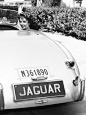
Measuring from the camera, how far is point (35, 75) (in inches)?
135

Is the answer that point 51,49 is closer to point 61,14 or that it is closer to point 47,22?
point 61,14

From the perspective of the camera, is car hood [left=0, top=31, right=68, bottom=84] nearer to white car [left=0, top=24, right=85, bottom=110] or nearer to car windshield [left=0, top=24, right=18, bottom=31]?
white car [left=0, top=24, right=85, bottom=110]

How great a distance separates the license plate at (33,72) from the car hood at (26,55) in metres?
0.03

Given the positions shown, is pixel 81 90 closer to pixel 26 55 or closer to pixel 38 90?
pixel 38 90

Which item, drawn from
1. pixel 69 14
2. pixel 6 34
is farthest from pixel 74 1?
pixel 6 34

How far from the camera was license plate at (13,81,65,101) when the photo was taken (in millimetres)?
3225

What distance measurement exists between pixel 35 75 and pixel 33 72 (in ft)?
0.15

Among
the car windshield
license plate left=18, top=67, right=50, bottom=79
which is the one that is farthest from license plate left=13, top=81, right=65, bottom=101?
the car windshield

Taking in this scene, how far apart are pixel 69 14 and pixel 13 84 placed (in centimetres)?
987

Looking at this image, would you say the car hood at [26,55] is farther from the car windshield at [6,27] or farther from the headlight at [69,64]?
the car windshield at [6,27]

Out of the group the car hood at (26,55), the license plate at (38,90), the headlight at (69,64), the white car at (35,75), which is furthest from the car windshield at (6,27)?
the license plate at (38,90)

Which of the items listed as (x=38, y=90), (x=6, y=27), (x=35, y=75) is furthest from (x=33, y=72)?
(x=6, y=27)

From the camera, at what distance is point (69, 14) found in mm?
12727

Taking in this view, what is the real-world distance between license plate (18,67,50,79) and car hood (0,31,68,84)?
0.03m
